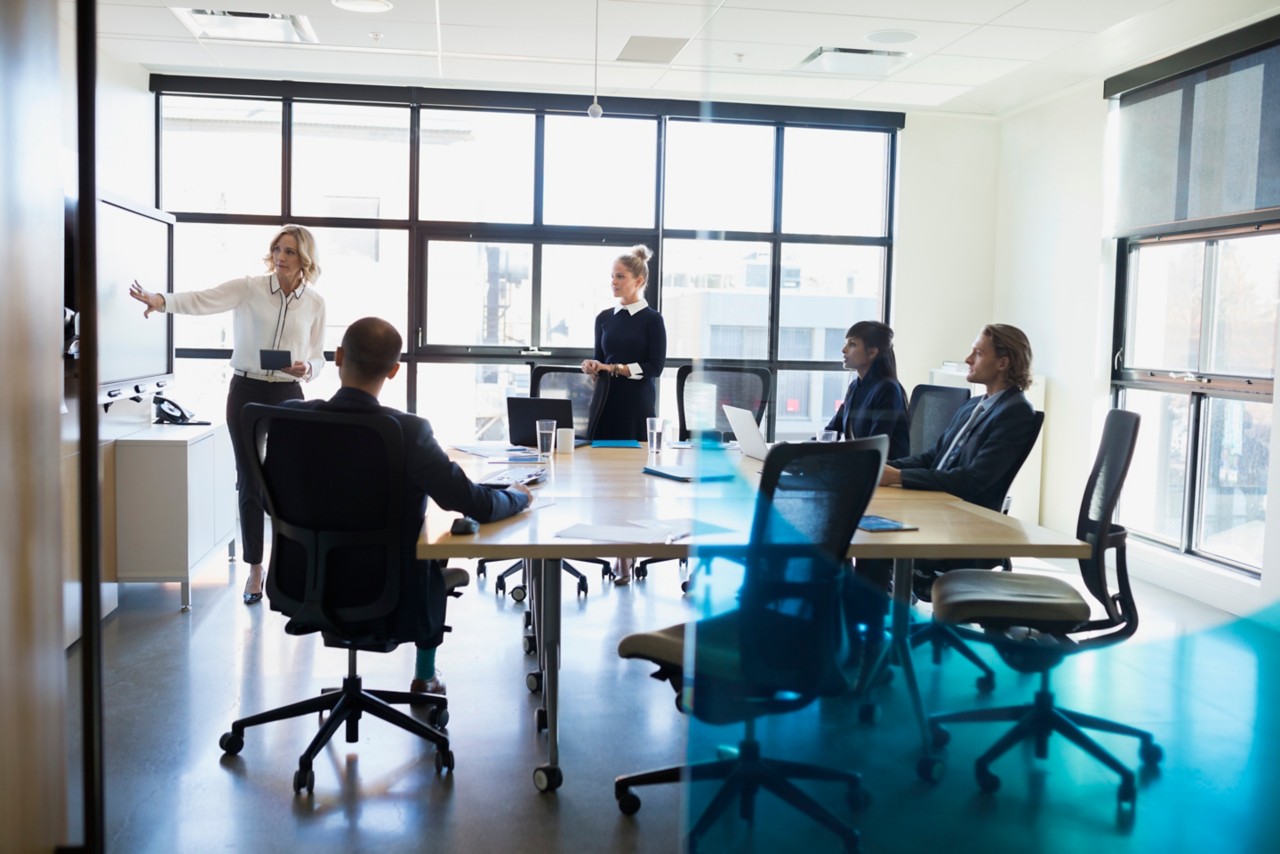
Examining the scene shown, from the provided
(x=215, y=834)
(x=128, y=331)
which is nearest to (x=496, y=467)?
(x=215, y=834)

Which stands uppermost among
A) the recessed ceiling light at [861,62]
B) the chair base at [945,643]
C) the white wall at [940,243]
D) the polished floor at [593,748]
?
the recessed ceiling light at [861,62]

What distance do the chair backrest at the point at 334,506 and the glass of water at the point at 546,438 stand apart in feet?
4.11

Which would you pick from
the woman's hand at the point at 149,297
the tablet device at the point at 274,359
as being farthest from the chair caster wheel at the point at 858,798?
the woman's hand at the point at 149,297

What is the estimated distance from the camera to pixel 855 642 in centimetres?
109

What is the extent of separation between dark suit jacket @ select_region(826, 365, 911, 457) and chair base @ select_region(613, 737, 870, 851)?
4.59ft

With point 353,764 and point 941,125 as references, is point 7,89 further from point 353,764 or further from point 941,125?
point 941,125

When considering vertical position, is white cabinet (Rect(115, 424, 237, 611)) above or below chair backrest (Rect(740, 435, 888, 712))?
below

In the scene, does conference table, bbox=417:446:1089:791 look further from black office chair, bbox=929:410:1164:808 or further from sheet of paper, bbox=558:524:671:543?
black office chair, bbox=929:410:1164:808

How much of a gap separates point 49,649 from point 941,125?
599 cm

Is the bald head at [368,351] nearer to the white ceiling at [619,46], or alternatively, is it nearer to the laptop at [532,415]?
the laptop at [532,415]

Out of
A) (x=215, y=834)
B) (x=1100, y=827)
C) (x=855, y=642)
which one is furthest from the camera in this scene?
(x=215, y=834)

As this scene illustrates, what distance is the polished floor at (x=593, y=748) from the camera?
884 millimetres

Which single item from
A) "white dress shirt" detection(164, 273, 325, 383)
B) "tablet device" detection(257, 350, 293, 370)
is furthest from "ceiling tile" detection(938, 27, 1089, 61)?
"tablet device" detection(257, 350, 293, 370)

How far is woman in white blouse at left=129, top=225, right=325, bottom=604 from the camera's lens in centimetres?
419
